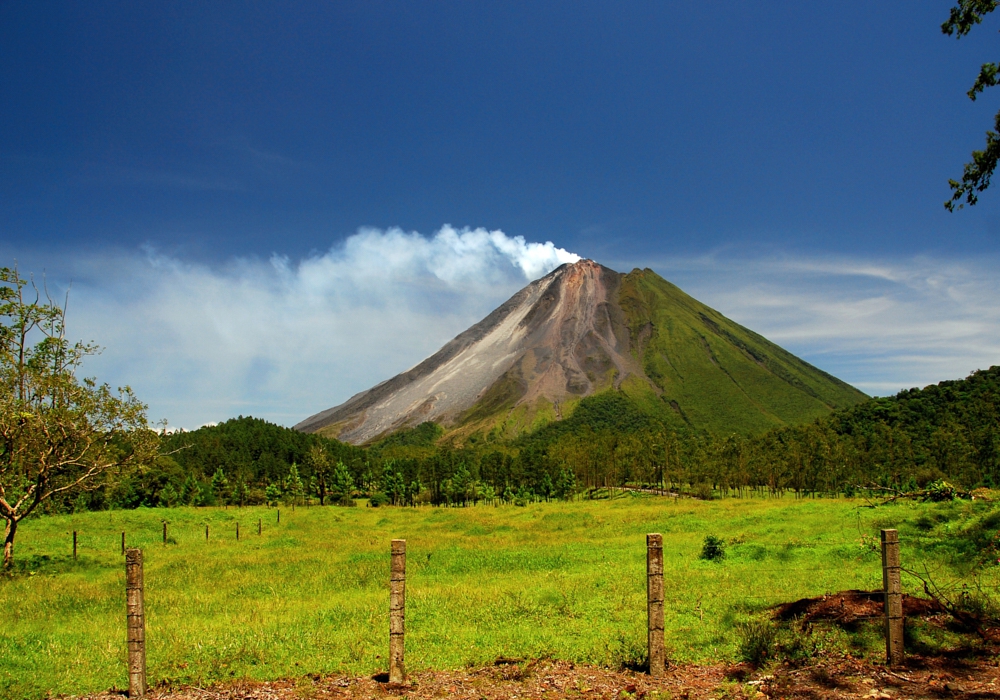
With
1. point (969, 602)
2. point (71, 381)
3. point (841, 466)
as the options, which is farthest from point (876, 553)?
point (841, 466)

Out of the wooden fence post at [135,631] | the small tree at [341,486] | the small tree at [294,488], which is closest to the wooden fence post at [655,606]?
the wooden fence post at [135,631]

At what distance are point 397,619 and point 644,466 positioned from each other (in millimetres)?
99856

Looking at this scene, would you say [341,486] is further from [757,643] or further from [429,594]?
[757,643]

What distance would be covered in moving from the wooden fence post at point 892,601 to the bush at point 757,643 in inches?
76.1

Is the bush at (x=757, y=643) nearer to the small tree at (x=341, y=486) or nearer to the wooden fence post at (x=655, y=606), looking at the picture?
the wooden fence post at (x=655, y=606)

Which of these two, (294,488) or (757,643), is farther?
(294,488)

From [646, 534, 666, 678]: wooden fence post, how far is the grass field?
26.8 inches

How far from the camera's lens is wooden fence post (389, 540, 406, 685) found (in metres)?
10.4

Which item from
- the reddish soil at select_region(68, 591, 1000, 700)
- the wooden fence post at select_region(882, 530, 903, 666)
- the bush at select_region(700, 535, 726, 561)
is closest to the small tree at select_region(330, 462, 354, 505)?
the bush at select_region(700, 535, 726, 561)

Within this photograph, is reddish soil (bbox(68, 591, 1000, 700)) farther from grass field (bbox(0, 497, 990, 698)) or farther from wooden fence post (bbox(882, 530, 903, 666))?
grass field (bbox(0, 497, 990, 698))

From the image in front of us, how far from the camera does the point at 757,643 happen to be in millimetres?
11133

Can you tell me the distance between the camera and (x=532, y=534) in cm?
3644

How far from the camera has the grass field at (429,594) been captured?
12.1 metres

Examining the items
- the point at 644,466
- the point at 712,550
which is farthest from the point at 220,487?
the point at 712,550
